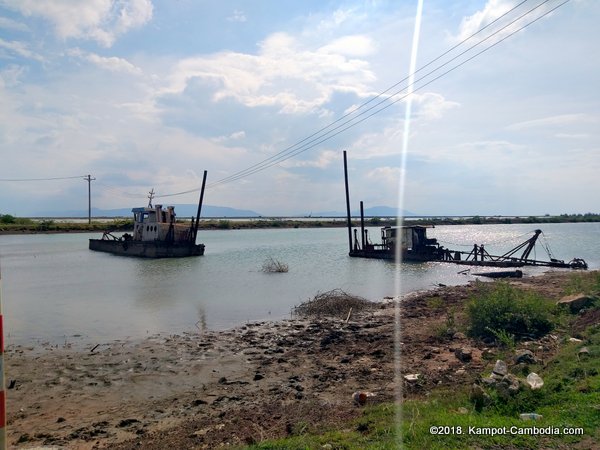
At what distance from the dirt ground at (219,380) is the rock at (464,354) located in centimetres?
11

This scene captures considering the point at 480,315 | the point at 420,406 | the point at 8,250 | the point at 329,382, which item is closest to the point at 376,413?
the point at 420,406

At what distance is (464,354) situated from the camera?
29.6 feet

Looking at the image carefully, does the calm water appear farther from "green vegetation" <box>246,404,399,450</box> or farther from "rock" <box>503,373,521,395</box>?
"rock" <box>503,373,521,395</box>

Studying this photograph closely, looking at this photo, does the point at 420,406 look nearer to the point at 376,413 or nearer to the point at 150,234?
the point at 376,413

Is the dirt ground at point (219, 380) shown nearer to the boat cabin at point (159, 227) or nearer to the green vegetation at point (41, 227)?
the boat cabin at point (159, 227)

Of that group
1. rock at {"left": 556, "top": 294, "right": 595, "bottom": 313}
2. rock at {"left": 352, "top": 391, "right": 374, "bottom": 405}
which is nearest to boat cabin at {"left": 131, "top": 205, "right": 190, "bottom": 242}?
rock at {"left": 556, "top": 294, "right": 595, "bottom": 313}

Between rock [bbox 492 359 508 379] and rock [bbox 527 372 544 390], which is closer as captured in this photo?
rock [bbox 527 372 544 390]

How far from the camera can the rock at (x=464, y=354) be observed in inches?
352

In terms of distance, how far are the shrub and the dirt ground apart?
55 centimetres

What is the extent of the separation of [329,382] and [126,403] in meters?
3.40

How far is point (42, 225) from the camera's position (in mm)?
85375

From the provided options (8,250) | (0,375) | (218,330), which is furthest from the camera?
(8,250)

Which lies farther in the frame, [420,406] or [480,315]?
[480,315]

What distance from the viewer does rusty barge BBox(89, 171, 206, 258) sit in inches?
1671
